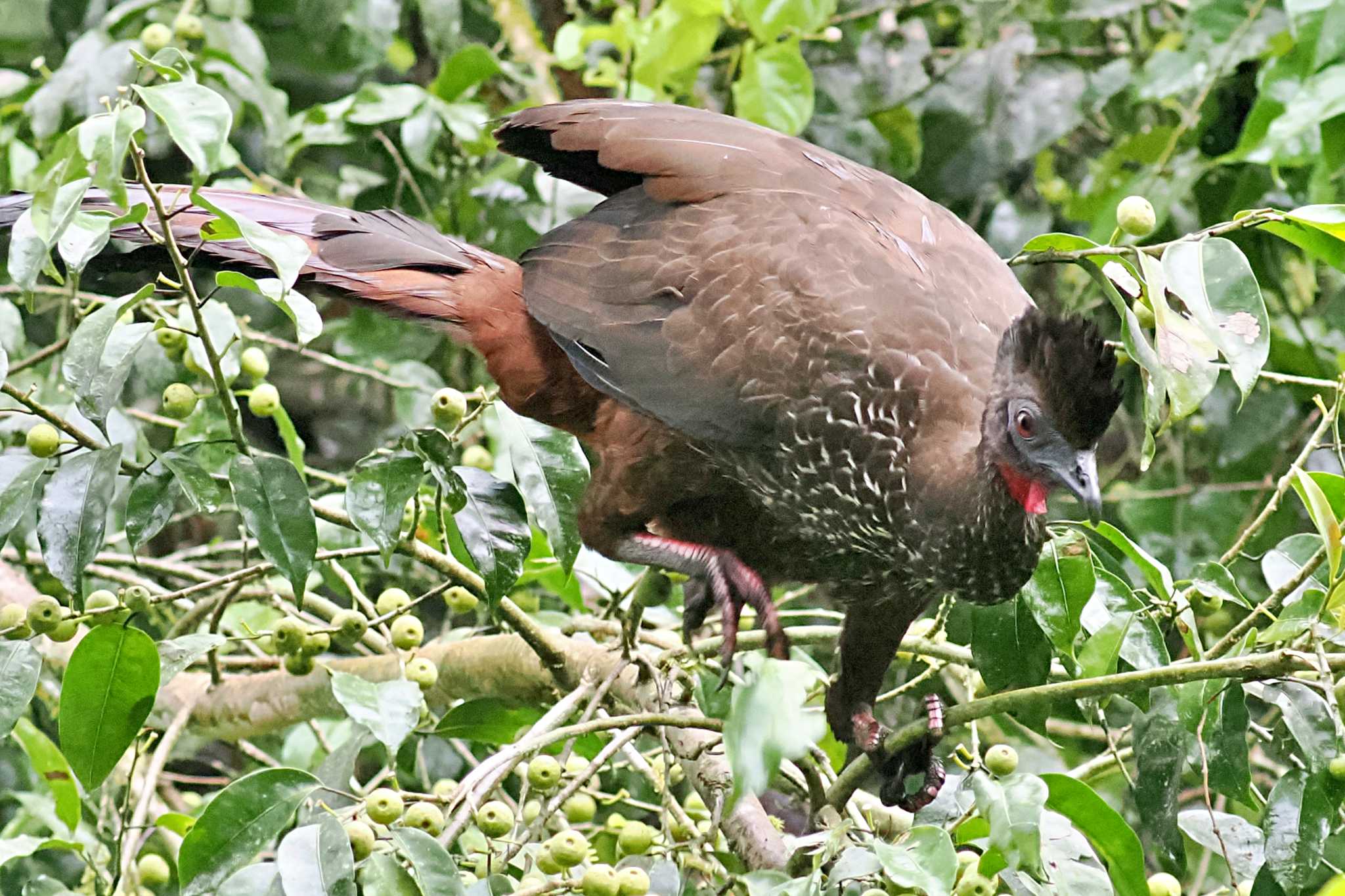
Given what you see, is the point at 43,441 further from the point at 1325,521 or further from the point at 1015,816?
the point at 1325,521

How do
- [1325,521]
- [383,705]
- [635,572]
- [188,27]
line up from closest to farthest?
[1325,521], [383,705], [635,572], [188,27]

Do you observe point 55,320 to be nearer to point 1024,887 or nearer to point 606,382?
point 606,382

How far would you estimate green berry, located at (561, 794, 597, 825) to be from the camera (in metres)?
2.02

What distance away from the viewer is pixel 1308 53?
2.56 meters

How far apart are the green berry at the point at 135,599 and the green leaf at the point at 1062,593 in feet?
3.52

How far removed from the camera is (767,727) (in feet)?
4.08

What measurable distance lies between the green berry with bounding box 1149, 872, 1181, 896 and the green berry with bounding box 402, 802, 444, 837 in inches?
32.3

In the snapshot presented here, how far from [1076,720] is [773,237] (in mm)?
848

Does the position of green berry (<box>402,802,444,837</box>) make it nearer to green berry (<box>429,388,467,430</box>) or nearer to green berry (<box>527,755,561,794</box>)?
green berry (<box>527,755,561,794</box>)

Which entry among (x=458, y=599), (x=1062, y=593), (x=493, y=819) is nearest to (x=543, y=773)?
(x=493, y=819)

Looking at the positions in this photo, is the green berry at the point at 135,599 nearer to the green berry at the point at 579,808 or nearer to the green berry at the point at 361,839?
the green berry at the point at 361,839

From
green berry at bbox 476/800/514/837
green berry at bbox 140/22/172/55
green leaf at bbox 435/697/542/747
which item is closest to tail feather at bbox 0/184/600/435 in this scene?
green berry at bbox 140/22/172/55

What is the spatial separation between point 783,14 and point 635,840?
5.67 feet

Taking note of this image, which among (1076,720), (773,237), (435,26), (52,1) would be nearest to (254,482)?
(773,237)
